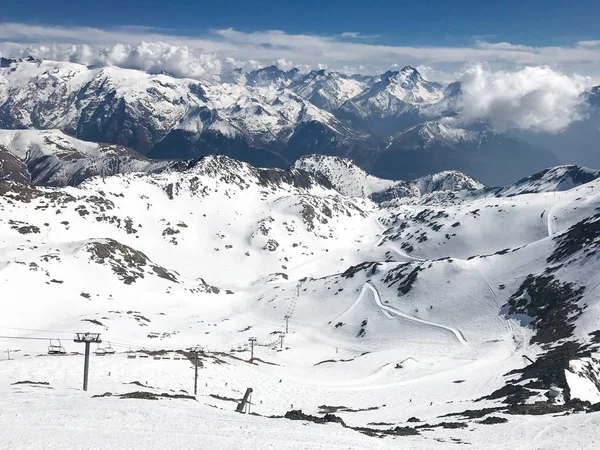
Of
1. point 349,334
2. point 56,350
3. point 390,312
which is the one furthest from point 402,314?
point 56,350

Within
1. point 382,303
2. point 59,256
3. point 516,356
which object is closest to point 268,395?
point 516,356

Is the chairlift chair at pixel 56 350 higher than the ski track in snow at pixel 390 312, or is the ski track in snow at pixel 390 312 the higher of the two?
the ski track in snow at pixel 390 312

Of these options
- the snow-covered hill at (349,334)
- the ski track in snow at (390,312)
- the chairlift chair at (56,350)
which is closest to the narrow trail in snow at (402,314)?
the ski track in snow at (390,312)

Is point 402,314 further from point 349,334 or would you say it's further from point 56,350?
point 56,350

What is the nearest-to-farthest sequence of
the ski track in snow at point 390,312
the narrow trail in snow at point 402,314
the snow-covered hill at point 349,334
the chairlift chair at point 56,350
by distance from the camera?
the snow-covered hill at point 349,334 < the chairlift chair at point 56,350 < the narrow trail in snow at point 402,314 < the ski track in snow at point 390,312

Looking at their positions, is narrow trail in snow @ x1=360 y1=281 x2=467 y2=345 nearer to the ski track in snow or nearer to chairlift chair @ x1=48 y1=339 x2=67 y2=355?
the ski track in snow

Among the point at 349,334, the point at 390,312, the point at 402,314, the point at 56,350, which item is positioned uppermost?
the point at 390,312

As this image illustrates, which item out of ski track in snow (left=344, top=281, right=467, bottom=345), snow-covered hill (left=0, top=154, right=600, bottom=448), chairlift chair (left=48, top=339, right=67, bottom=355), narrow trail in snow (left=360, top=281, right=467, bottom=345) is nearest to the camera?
snow-covered hill (left=0, top=154, right=600, bottom=448)

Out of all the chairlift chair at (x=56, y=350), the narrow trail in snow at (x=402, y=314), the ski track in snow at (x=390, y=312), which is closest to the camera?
the chairlift chair at (x=56, y=350)

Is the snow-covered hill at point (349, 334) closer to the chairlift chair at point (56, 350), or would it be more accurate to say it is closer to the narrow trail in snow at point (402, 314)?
the narrow trail in snow at point (402, 314)

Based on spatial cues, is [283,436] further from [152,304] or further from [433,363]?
[152,304]

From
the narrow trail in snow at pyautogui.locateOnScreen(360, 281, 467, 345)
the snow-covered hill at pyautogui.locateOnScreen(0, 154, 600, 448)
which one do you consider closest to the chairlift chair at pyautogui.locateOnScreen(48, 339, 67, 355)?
the snow-covered hill at pyautogui.locateOnScreen(0, 154, 600, 448)
